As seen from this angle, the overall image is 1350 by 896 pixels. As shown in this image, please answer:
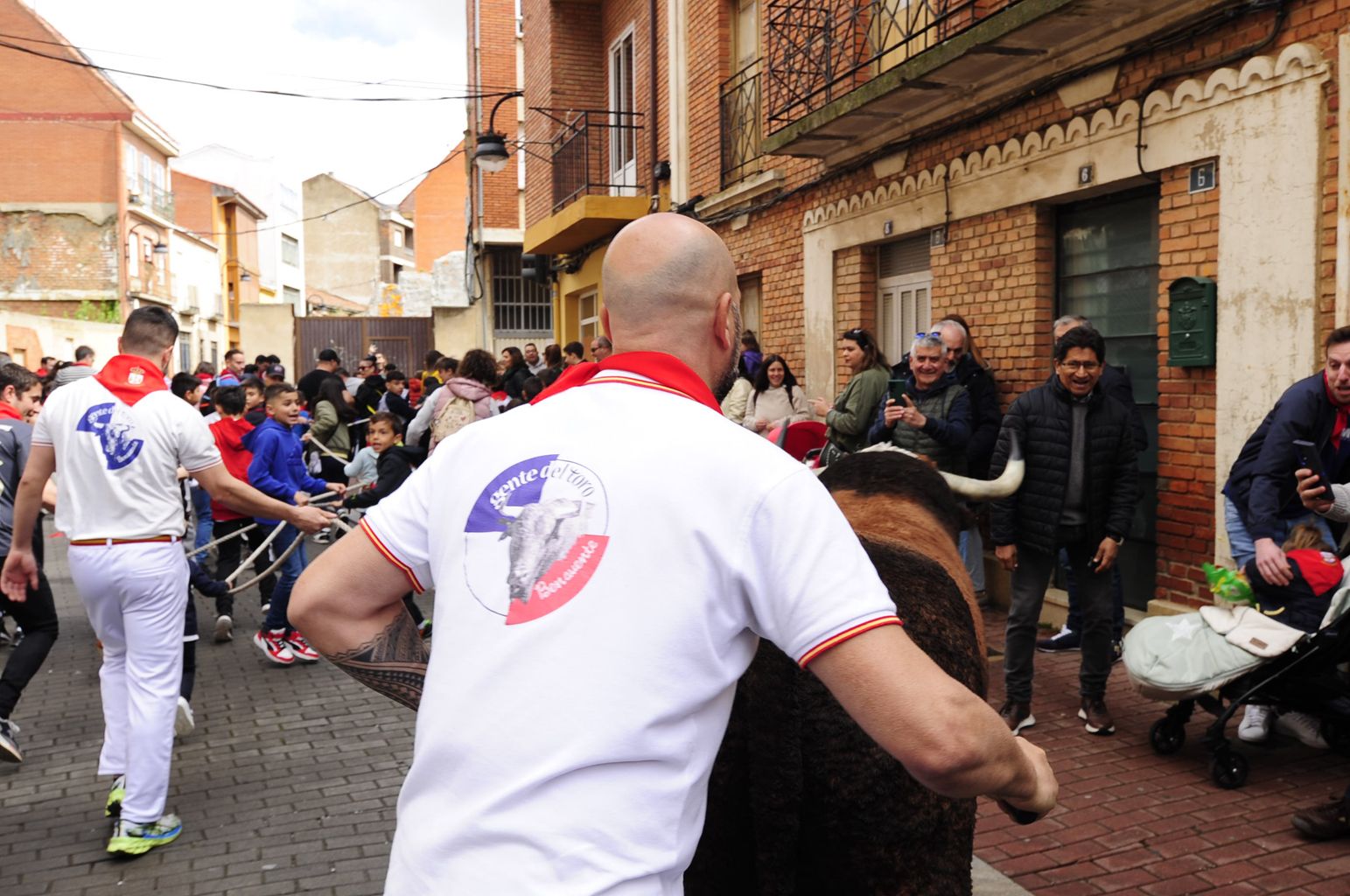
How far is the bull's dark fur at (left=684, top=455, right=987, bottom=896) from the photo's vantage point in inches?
97.0

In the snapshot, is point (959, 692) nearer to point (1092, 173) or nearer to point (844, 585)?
point (844, 585)

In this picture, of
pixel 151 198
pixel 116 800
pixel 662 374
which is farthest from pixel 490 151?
pixel 151 198

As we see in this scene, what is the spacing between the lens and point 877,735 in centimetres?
161

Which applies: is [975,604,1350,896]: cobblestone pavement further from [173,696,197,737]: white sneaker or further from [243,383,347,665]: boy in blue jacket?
[243,383,347,665]: boy in blue jacket

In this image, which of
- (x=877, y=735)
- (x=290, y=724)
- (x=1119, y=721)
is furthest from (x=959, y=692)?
(x=290, y=724)

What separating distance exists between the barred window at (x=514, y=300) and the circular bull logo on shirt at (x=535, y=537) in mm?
27201

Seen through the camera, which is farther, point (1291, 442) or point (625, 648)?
point (1291, 442)

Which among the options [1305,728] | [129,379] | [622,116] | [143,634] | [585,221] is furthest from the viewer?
[622,116]

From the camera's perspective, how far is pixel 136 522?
488 centimetres

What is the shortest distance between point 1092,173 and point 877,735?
6965 millimetres

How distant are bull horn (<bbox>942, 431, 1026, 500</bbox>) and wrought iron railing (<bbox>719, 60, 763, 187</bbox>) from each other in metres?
8.06

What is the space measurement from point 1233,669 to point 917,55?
205 inches

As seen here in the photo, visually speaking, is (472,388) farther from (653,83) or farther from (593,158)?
(593,158)

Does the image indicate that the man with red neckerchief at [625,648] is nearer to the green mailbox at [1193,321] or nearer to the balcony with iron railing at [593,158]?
the green mailbox at [1193,321]
